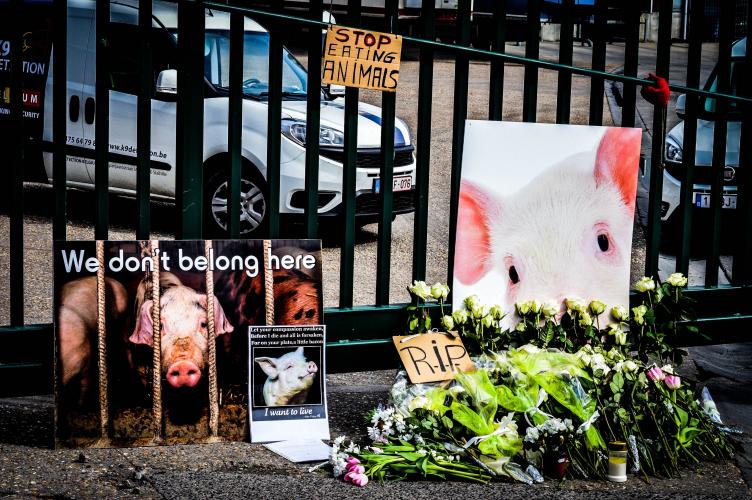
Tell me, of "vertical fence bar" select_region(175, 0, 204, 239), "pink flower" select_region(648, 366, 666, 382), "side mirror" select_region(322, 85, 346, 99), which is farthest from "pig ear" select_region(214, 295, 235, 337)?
"side mirror" select_region(322, 85, 346, 99)

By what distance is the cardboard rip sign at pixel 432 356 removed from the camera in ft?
14.5

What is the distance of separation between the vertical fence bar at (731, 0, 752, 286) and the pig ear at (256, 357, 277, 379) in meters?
2.68

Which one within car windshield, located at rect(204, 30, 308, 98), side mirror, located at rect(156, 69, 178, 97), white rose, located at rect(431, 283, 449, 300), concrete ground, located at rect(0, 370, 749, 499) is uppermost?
car windshield, located at rect(204, 30, 308, 98)

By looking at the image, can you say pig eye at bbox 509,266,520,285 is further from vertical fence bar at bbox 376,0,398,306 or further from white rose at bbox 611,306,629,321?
vertical fence bar at bbox 376,0,398,306

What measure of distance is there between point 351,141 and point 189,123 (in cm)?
73

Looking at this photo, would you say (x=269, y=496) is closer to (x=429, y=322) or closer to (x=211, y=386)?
(x=211, y=386)

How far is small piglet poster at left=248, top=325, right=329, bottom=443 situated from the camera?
4230 mm

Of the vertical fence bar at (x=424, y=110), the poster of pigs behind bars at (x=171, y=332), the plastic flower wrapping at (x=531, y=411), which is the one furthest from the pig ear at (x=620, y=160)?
the poster of pigs behind bars at (x=171, y=332)

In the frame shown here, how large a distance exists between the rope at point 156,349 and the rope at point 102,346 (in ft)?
0.61

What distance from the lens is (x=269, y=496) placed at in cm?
372

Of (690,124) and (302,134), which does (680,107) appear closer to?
(690,124)

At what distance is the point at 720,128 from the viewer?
5262 millimetres

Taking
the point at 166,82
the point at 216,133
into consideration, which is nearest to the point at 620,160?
the point at 216,133

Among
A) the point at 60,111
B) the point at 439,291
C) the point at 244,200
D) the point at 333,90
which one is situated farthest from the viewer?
the point at 333,90
